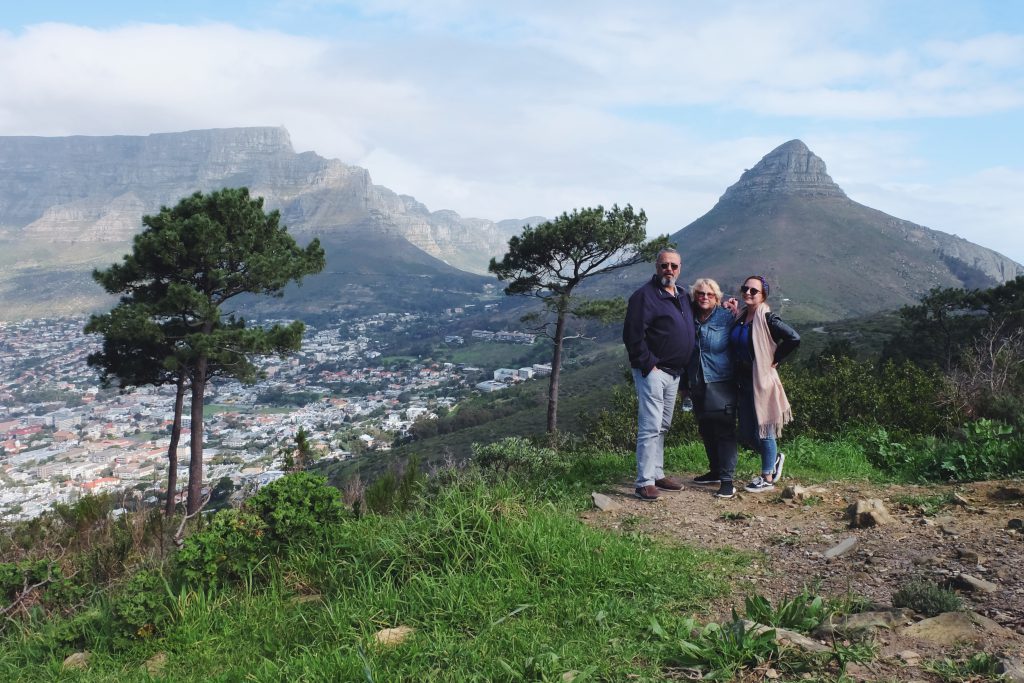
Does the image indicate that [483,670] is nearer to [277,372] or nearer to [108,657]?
[108,657]

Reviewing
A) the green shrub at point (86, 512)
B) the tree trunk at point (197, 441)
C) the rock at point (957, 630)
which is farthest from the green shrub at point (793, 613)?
the tree trunk at point (197, 441)

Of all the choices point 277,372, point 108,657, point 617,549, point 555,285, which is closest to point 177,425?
point 555,285

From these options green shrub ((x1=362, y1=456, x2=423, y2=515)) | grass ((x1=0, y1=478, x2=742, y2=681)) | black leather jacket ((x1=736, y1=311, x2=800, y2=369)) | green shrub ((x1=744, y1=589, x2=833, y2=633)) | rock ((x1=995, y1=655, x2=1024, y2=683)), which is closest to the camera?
rock ((x1=995, y1=655, x2=1024, y2=683))

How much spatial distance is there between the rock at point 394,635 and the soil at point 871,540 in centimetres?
138

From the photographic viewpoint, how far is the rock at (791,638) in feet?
7.47

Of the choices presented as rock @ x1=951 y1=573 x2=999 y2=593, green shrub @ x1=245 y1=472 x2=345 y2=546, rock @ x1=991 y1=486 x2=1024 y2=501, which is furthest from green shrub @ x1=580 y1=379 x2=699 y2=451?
rock @ x1=951 y1=573 x2=999 y2=593

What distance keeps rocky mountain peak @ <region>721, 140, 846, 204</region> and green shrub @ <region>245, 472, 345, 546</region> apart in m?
169

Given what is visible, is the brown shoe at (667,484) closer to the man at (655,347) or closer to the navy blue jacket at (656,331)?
the man at (655,347)

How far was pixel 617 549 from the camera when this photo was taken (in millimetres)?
3402

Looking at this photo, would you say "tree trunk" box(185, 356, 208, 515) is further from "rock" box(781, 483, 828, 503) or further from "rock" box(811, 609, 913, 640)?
"rock" box(811, 609, 913, 640)

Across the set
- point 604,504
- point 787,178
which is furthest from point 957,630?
point 787,178

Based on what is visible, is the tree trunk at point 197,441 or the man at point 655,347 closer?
the man at point 655,347

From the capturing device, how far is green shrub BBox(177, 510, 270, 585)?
12.1 feet

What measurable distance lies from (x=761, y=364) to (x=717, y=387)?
1.31 feet
